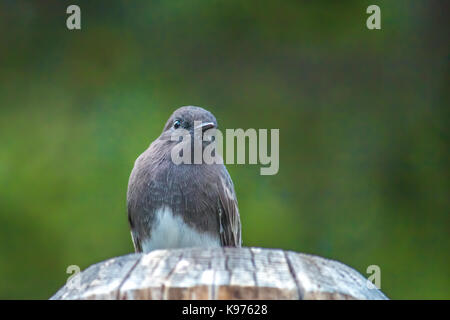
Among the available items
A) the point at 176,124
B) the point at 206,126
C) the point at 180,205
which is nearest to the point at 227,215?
the point at 180,205

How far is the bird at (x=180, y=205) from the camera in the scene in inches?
227

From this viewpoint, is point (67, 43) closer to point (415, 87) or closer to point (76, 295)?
point (415, 87)

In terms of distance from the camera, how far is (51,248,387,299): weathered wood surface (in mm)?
3137

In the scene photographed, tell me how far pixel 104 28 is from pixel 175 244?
5.48m

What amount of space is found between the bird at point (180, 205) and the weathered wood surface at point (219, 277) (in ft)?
7.31

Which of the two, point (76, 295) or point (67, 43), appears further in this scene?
point (67, 43)

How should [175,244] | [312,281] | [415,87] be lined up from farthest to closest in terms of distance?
1. [415,87]
2. [175,244]
3. [312,281]

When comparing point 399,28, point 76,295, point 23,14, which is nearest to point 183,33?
point 23,14

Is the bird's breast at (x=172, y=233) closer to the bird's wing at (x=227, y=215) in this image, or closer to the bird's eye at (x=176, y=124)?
the bird's wing at (x=227, y=215)

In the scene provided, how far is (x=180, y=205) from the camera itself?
5.79 meters

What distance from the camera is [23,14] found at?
10461 millimetres

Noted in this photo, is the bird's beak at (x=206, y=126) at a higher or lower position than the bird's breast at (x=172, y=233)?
higher

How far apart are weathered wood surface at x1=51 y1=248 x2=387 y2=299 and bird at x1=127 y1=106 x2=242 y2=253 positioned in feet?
7.31

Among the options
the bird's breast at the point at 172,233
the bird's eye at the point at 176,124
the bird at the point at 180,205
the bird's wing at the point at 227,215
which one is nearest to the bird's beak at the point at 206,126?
the bird at the point at 180,205
